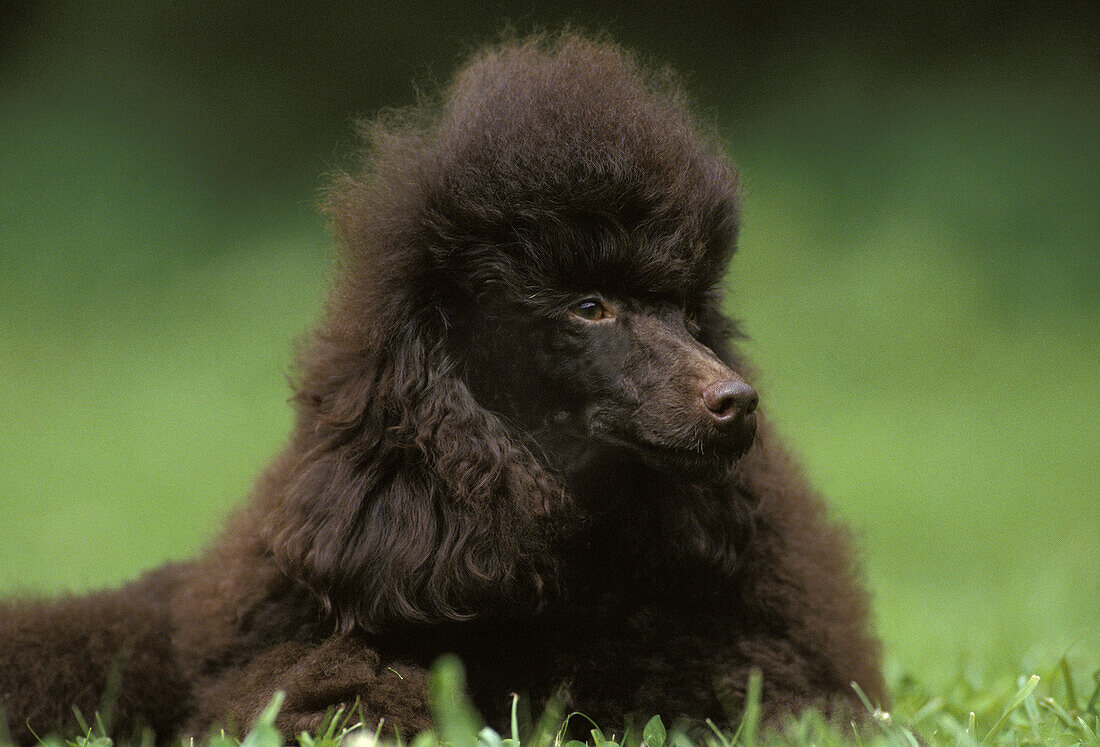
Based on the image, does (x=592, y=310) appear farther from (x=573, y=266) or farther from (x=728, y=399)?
(x=728, y=399)

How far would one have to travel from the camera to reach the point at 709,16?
1120 cm

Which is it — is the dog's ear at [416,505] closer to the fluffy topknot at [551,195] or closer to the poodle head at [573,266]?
the poodle head at [573,266]

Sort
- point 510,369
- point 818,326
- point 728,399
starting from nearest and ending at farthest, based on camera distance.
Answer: point 728,399 < point 510,369 < point 818,326

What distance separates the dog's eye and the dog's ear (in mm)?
290

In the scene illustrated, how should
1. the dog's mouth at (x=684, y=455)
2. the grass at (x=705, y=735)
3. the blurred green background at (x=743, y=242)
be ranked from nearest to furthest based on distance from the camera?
the grass at (x=705, y=735) < the dog's mouth at (x=684, y=455) < the blurred green background at (x=743, y=242)

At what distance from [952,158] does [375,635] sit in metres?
8.98

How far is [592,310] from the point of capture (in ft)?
8.98

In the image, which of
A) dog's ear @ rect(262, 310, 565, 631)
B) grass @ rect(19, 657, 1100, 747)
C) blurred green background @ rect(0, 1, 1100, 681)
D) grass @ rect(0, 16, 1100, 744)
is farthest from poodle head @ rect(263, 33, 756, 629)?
blurred green background @ rect(0, 1, 1100, 681)

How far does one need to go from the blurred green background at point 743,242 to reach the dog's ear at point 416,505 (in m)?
4.47

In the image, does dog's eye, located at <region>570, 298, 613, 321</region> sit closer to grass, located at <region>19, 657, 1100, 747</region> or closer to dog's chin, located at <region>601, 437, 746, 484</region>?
dog's chin, located at <region>601, 437, 746, 484</region>

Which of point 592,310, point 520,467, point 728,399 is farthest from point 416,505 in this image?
point 728,399

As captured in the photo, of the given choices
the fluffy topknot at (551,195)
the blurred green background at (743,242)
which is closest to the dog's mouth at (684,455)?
the fluffy topknot at (551,195)

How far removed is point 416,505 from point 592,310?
0.55 meters

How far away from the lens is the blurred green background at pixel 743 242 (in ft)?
26.0
